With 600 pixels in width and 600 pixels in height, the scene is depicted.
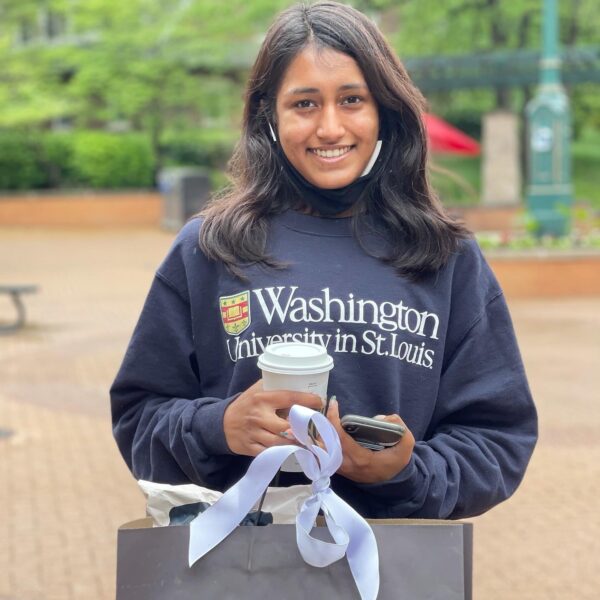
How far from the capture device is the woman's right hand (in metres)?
1.85

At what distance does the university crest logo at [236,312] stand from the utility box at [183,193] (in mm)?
21154

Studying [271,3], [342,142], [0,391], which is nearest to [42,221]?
[271,3]

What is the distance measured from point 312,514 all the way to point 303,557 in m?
0.07

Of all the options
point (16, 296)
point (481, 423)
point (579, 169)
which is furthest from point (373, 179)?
point (579, 169)

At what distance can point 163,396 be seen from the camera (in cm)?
222

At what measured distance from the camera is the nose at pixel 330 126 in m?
2.13

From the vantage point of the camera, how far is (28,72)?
26.8 metres

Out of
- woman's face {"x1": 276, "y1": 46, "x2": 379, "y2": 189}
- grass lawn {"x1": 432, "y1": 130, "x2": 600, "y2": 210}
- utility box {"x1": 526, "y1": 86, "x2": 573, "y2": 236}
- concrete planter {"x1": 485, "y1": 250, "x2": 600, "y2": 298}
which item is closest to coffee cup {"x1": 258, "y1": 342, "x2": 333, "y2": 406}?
woman's face {"x1": 276, "y1": 46, "x2": 379, "y2": 189}

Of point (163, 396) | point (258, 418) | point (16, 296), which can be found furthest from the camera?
point (16, 296)

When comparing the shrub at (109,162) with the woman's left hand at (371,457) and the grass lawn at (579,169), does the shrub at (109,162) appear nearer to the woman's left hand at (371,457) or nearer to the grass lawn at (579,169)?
the grass lawn at (579,169)

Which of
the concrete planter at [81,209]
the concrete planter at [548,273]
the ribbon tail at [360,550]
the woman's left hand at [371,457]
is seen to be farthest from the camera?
the concrete planter at [81,209]

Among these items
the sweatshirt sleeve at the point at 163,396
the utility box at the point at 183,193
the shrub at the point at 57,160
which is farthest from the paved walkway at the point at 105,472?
the shrub at the point at 57,160

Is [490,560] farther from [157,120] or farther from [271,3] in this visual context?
[157,120]

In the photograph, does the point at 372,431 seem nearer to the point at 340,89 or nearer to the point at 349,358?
the point at 349,358
